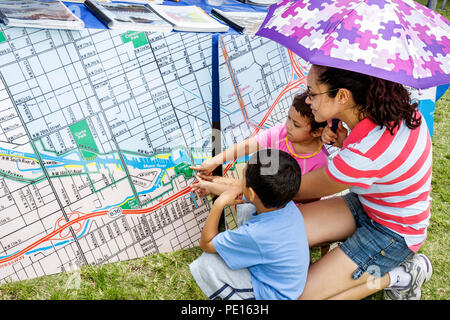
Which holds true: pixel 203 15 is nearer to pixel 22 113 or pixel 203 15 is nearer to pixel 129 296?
pixel 22 113

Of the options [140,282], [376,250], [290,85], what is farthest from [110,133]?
[376,250]

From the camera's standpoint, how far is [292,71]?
108 inches

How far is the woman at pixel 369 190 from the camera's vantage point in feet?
6.05

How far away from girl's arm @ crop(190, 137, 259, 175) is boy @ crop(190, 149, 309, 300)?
40 cm

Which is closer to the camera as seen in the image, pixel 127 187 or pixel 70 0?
pixel 127 187

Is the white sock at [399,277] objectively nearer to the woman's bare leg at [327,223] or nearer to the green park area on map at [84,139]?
the woman's bare leg at [327,223]

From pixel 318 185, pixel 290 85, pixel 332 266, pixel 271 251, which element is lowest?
pixel 332 266

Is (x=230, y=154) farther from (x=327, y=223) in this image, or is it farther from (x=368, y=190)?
(x=368, y=190)

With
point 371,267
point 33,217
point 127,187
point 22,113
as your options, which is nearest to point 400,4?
point 371,267

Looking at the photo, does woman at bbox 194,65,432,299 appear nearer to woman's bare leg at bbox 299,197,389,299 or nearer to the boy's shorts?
woman's bare leg at bbox 299,197,389,299

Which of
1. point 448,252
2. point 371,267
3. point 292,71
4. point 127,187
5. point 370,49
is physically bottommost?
point 448,252

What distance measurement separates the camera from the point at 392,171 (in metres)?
1.90

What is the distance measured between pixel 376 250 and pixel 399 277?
8.9 inches

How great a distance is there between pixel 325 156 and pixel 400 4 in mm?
943
